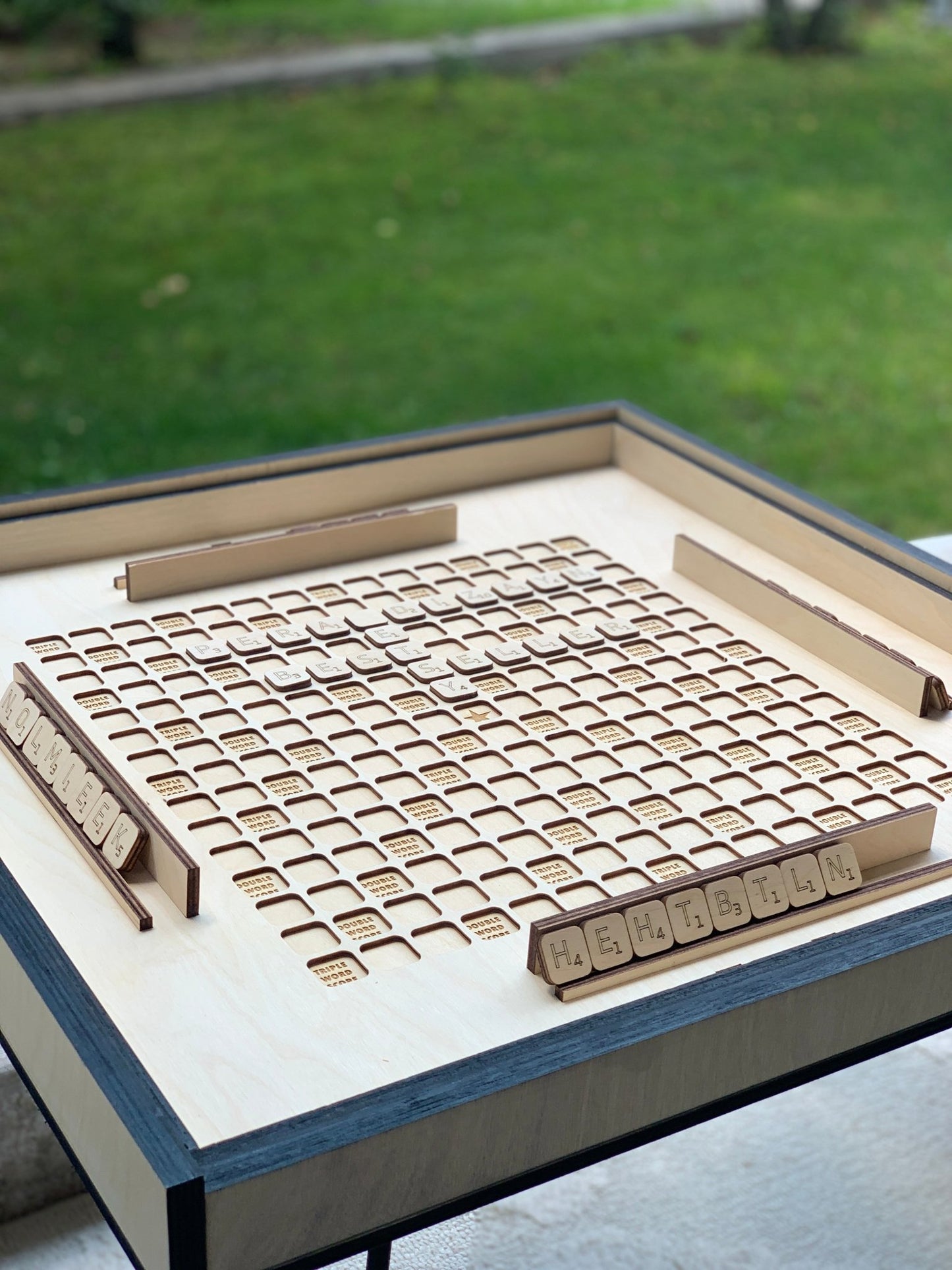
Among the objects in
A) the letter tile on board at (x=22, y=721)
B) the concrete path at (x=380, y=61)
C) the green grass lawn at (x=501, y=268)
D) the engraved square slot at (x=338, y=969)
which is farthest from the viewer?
the concrete path at (x=380, y=61)

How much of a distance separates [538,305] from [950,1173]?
3093 millimetres

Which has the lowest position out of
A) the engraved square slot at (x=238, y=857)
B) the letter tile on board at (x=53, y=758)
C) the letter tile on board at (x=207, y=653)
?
the engraved square slot at (x=238, y=857)

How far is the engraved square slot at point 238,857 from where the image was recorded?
108 cm

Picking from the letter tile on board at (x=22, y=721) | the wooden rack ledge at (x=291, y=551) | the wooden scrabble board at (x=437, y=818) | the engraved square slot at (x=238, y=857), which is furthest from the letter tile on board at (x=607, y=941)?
the wooden rack ledge at (x=291, y=551)

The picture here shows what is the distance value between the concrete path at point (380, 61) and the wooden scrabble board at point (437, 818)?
3858 mm

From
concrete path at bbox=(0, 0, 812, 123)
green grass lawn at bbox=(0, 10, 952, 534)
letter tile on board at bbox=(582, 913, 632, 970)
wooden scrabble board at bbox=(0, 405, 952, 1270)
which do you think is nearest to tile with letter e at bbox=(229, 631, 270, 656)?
wooden scrabble board at bbox=(0, 405, 952, 1270)

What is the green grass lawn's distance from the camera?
13.0 ft

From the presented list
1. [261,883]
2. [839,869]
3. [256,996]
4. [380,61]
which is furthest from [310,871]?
[380,61]

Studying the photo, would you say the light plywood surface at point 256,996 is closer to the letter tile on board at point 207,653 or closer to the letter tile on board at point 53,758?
the letter tile on board at point 53,758

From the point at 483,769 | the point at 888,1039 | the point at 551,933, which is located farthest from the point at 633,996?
the point at 483,769

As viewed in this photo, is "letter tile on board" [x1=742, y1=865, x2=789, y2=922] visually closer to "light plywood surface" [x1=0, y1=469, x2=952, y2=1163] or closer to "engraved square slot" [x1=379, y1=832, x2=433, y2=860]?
"light plywood surface" [x1=0, y1=469, x2=952, y2=1163]

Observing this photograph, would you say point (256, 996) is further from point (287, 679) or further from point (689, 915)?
point (287, 679)

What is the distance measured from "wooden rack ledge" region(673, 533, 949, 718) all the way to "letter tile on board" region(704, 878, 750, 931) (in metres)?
0.35

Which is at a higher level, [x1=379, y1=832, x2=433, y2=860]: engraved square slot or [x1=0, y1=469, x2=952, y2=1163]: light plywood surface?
[x1=0, y1=469, x2=952, y2=1163]: light plywood surface
